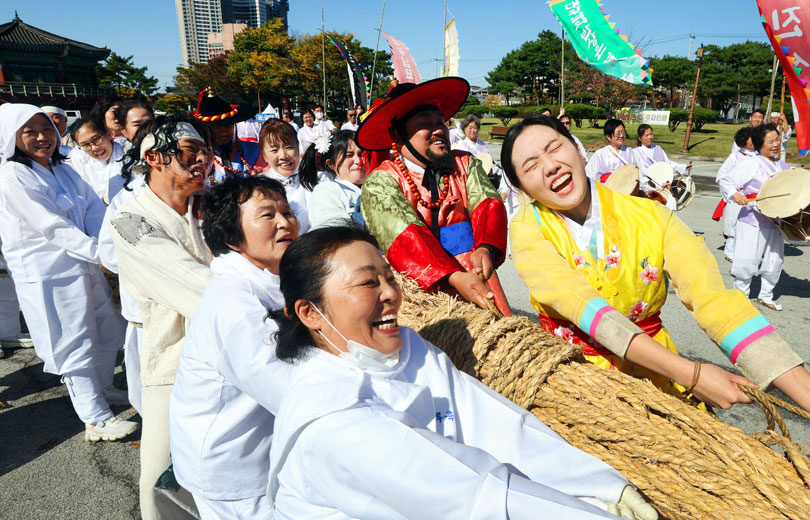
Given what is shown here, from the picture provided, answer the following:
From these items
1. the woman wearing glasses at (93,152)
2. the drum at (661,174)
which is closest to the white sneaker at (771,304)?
the drum at (661,174)

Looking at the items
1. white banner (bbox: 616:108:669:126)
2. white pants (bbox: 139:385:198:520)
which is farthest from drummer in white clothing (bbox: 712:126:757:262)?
white banner (bbox: 616:108:669:126)

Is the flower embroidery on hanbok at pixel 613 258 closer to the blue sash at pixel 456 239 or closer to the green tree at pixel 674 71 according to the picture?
the blue sash at pixel 456 239

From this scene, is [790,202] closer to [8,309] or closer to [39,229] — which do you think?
[39,229]

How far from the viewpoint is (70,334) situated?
139 inches

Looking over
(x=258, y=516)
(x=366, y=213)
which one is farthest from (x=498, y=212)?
(x=258, y=516)

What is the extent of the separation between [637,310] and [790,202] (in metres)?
4.10

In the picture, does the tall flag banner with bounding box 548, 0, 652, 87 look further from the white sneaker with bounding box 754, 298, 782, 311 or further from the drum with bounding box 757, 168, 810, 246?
the white sneaker with bounding box 754, 298, 782, 311

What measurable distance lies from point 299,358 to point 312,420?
0.32 metres

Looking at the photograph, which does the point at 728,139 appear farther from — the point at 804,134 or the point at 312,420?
the point at 312,420

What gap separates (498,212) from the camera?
257cm

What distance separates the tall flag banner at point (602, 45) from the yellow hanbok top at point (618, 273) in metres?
2.91

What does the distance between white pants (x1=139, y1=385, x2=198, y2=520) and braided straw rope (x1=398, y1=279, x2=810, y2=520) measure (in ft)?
3.66

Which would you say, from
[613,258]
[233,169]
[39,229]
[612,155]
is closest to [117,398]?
[39,229]

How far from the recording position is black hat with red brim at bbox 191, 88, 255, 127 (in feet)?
14.6
